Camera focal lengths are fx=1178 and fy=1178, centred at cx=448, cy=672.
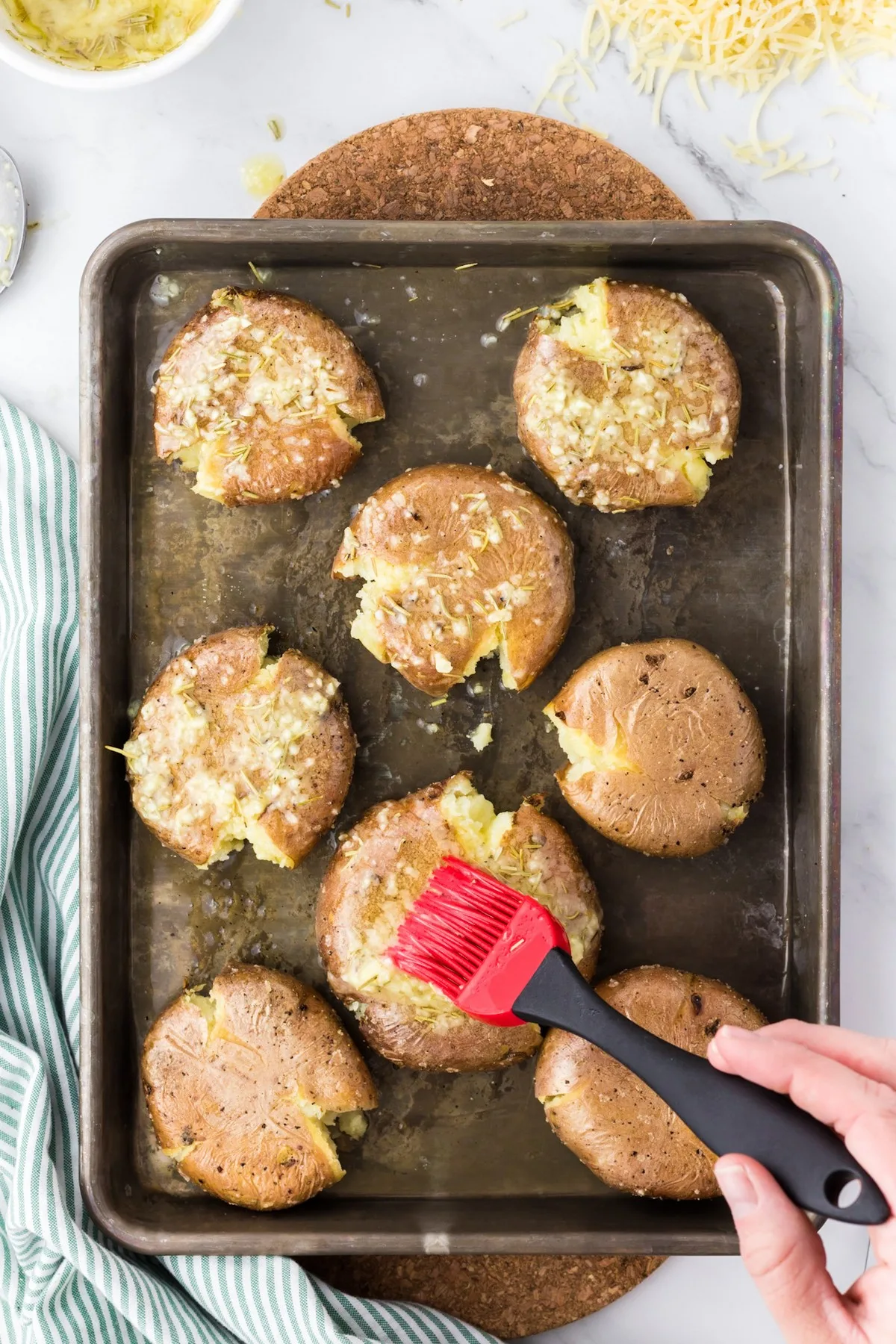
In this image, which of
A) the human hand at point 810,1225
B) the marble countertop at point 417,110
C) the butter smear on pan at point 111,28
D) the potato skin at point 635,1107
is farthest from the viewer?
the marble countertop at point 417,110

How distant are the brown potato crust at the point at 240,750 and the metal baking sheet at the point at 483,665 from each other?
11 centimetres

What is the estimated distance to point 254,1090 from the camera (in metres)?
2.74

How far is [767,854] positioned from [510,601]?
2.98 ft

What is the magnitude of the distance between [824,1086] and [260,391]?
1.91 m

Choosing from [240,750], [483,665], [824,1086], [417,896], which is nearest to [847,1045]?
[824,1086]

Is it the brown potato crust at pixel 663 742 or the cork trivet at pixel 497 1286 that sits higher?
the brown potato crust at pixel 663 742

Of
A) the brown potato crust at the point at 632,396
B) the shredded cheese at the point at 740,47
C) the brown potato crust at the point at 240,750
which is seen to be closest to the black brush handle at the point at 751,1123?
the brown potato crust at the point at 240,750

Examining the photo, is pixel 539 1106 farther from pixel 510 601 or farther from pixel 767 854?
pixel 510 601

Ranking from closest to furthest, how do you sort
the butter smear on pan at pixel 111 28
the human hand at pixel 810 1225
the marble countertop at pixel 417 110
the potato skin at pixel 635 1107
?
1. the human hand at pixel 810 1225
2. the potato skin at pixel 635 1107
3. the butter smear on pan at pixel 111 28
4. the marble countertop at pixel 417 110

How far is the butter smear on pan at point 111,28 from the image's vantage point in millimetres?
2842

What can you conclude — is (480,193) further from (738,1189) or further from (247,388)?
(738,1189)

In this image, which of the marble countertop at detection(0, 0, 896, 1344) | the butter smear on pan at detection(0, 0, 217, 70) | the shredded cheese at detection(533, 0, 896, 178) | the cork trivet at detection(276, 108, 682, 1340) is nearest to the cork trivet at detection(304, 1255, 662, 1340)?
the cork trivet at detection(276, 108, 682, 1340)

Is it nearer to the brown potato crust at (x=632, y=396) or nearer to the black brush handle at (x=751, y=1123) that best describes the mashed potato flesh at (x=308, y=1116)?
the black brush handle at (x=751, y=1123)

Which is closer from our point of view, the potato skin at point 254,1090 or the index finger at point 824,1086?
the index finger at point 824,1086
